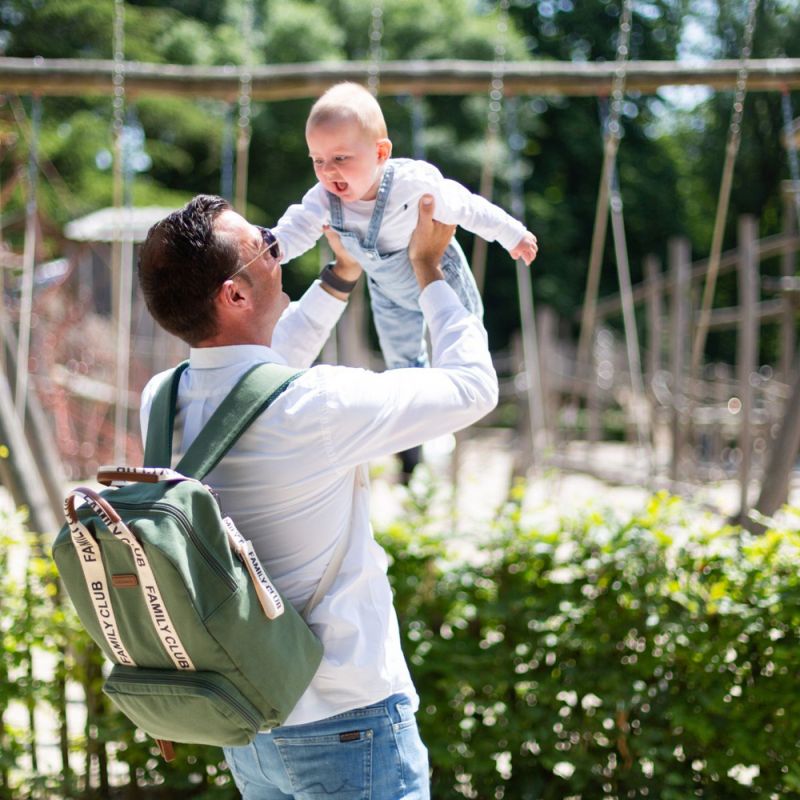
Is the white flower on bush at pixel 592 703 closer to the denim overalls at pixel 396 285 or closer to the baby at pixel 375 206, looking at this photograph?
the denim overalls at pixel 396 285

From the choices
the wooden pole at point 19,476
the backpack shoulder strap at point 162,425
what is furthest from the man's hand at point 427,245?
the wooden pole at point 19,476

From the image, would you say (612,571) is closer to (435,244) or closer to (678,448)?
(435,244)

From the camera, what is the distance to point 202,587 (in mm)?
1390

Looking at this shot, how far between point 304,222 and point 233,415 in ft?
2.20

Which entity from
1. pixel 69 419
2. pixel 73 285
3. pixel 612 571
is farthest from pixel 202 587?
pixel 73 285

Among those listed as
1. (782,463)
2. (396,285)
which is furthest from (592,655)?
(396,285)

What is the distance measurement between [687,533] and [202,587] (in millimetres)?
1760

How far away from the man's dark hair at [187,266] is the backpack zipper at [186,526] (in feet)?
0.98

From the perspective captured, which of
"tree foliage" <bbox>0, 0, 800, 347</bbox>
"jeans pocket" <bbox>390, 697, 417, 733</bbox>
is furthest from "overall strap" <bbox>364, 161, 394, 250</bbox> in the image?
"tree foliage" <bbox>0, 0, 800, 347</bbox>

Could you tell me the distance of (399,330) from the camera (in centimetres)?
213

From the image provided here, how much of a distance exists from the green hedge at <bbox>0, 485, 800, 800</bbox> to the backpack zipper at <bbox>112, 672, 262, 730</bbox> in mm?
1485

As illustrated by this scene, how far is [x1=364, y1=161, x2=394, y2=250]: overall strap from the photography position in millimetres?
1943

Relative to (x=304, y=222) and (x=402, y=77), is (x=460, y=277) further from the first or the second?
(x=402, y=77)

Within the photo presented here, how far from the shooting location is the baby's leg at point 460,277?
1921 mm
